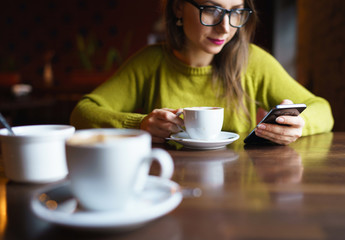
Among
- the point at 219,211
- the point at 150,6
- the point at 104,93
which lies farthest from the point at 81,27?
the point at 219,211

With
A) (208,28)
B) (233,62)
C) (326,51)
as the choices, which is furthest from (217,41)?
(326,51)

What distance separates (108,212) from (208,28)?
0.96 meters

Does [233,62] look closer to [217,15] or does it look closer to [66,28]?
[217,15]

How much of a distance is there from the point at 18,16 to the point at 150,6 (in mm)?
2355

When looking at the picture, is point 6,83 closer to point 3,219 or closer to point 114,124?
point 114,124

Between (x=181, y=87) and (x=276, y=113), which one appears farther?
(x=181, y=87)

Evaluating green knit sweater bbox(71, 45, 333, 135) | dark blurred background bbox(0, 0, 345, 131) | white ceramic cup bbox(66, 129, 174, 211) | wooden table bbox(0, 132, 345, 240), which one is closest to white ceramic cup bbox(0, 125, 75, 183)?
wooden table bbox(0, 132, 345, 240)

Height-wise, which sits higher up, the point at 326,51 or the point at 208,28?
the point at 208,28

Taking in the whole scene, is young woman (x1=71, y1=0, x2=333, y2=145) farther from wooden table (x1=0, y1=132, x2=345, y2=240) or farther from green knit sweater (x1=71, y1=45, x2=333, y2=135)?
wooden table (x1=0, y1=132, x2=345, y2=240)

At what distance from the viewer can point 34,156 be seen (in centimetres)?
62

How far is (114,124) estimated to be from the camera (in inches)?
46.8

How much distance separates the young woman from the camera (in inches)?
51.7

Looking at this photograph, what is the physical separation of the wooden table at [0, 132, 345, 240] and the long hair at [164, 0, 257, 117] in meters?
0.62

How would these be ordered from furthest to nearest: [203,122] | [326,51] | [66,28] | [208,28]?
[66,28] → [326,51] → [208,28] → [203,122]
